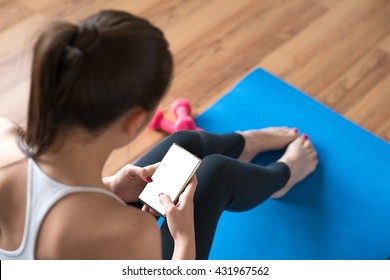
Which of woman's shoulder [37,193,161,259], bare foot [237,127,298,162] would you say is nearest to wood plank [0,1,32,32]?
bare foot [237,127,298,162]

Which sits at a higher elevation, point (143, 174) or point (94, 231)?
point (94, 231)

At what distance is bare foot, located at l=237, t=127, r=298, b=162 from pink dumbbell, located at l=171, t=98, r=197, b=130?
190 millimetres

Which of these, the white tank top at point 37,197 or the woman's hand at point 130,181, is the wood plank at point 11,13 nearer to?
the woman's hand at point 130,181

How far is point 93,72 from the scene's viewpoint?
68 centimetres

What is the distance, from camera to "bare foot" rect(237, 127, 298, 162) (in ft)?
4.70

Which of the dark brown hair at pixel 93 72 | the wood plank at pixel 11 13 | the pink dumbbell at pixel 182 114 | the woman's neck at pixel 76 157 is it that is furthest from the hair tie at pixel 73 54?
the wood plank at pixel 11 13

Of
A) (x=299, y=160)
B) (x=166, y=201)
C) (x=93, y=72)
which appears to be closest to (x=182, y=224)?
(x=166, y=201)

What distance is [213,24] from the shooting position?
192 cm

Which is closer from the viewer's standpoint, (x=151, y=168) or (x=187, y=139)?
(x=151, y=168)

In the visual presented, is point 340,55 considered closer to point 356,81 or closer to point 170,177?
point 356,81

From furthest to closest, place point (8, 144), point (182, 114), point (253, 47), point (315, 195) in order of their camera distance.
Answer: point (253, 47) → point (182, 114) → point (315, 195) → point (8, 144)

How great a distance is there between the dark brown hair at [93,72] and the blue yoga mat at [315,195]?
2.32ft

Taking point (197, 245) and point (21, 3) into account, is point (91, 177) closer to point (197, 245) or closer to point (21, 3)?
point (197, 245)

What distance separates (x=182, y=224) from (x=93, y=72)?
0.38 meters
